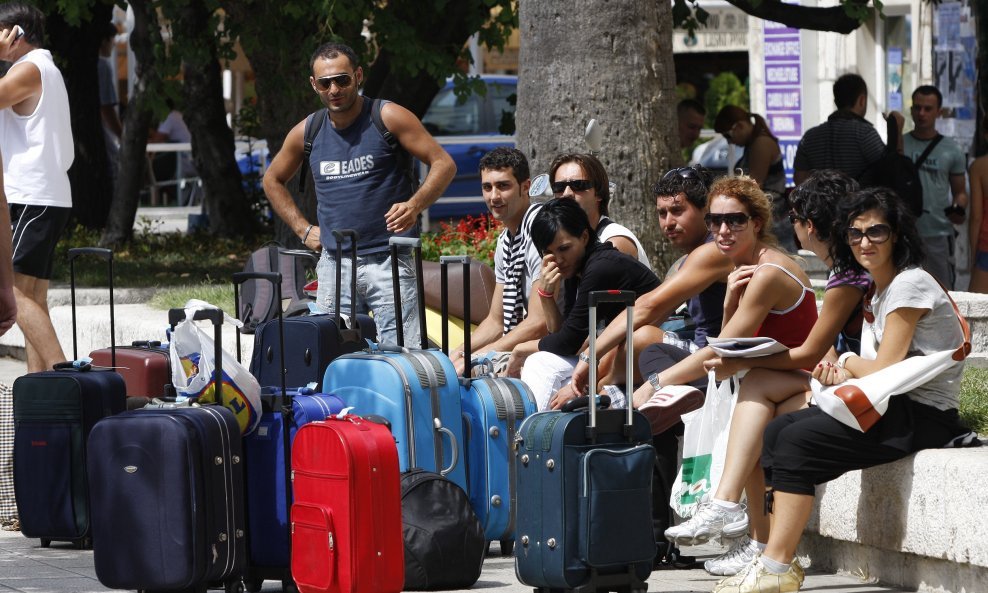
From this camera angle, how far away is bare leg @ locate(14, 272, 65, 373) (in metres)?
7.47

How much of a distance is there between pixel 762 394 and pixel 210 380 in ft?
6.00

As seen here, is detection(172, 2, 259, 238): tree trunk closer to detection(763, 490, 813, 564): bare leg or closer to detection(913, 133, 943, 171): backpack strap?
detection(913, 133, 943, 171): backpack strap

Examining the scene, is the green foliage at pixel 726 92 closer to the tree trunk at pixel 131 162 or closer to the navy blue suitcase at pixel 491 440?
the tree trunk at pixel 131 162

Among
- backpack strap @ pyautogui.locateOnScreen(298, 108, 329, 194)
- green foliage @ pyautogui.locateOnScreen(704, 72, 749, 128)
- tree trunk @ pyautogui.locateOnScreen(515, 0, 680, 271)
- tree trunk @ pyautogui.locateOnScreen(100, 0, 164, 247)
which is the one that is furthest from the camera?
green foliage @ pyautogui.locateOnScreen(704, 72, 749, 128)

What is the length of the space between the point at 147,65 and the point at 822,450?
11570 mm

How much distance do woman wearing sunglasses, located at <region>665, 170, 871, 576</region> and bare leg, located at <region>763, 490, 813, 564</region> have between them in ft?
0.60

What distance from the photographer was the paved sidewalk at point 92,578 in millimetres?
5434

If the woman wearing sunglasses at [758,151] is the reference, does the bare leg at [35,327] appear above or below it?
below

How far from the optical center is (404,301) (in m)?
6.97

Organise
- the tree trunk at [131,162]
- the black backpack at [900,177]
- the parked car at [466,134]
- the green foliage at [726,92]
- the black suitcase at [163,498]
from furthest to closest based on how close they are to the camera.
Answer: the green foliage at [726,92] → the parked car at [466,134] → the tree trunk at [131,162] → the black backpack at [900,177] → the black suitcase at [163,498]

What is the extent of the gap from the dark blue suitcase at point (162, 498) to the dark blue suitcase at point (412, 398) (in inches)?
30.2

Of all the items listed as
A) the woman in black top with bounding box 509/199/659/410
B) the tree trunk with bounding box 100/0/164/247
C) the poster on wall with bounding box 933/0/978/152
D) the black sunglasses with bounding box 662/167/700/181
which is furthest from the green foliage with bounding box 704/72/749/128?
the woman in black top with bounding box 509/199/659/410

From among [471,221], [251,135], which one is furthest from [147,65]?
[471,221]

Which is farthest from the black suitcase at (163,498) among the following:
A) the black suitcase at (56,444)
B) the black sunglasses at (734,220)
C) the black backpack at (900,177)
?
the black backpack at (900,177)
